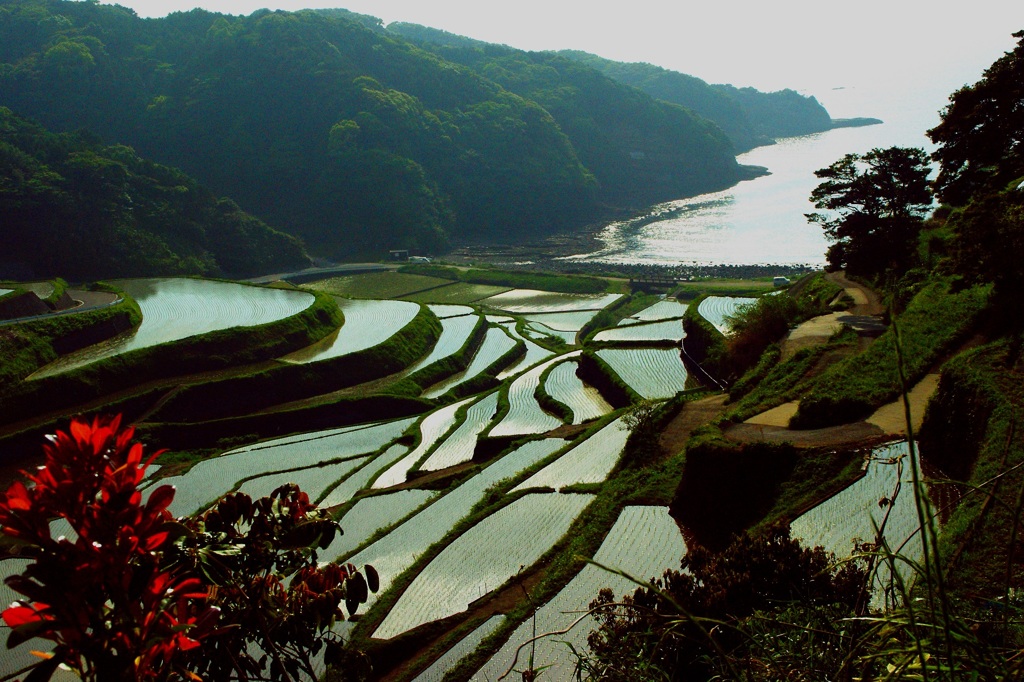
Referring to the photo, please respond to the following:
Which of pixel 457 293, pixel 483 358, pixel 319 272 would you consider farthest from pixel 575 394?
→ pixel 319 272

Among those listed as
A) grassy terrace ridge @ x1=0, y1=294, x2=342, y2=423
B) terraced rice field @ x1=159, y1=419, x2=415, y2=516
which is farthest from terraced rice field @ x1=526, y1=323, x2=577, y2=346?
terraced rice field @ x1=159, y1=419, x2=415, y2=516

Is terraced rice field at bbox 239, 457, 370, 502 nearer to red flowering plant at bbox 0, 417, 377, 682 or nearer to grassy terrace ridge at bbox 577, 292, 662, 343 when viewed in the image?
red flowering plant at bbox 0, 417, 377, 682

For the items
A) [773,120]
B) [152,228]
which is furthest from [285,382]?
[773,120]

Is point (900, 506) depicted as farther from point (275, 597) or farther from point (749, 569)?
point (275, 597)

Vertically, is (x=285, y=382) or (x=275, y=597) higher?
(x=275, y=597)

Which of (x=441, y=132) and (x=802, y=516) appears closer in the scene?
(x=802, y=516)

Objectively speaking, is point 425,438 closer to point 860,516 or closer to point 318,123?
point 860,516
